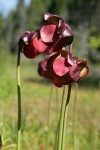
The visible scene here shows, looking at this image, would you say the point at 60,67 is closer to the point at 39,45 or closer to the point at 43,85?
the point at 39,45

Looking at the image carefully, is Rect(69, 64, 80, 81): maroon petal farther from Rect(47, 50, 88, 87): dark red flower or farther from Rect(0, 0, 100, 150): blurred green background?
Rect(0, 0, 100, 150): blurred green background

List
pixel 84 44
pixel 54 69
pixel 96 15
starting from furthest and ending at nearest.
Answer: pixel 96 15
pixel 84 44
pixel 54 69

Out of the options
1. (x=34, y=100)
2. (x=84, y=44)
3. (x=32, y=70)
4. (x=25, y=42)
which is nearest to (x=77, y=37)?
(x=84, y=44)

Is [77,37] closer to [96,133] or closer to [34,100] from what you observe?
[34,100]

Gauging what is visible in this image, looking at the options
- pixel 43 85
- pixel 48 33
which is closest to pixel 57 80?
pixel 48 33

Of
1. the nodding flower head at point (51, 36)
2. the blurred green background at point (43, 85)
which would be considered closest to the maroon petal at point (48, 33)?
the nodding flower head at point (51, 36)

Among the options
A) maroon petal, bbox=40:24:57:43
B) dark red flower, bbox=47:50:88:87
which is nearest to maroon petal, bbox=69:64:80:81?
dark red flower, bbox=47:50:88:87
